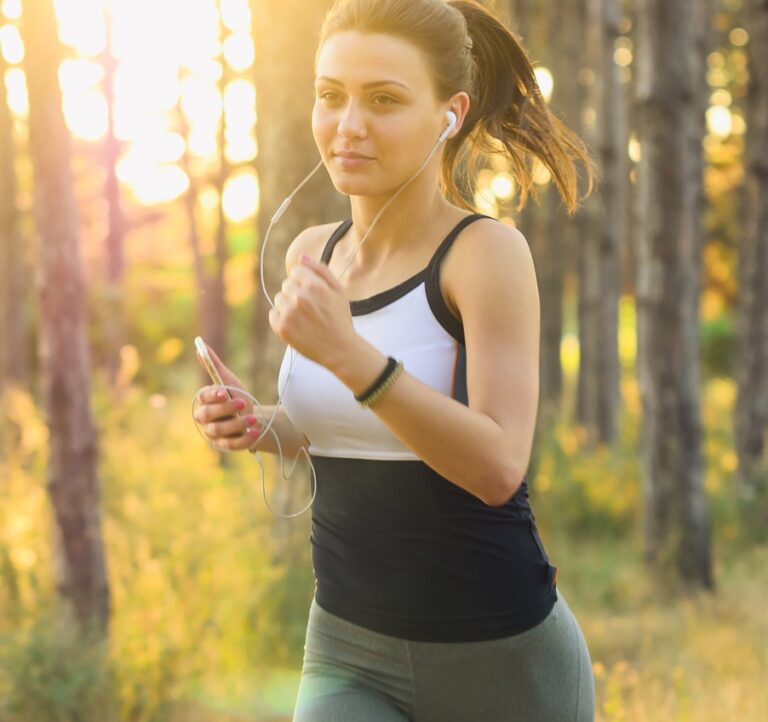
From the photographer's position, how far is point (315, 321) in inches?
70.9

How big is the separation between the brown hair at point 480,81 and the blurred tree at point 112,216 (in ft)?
46.1

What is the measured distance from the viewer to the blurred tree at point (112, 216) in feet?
55.6

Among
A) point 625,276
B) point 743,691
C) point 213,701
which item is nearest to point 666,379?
point 743,691

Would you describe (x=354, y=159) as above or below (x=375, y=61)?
below

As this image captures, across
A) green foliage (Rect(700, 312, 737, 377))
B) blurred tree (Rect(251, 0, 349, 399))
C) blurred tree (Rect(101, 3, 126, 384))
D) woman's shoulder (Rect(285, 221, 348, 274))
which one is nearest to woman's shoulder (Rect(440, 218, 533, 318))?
woman's shoulder (Rect(285, 221, 348, 274))

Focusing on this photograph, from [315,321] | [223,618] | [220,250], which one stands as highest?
[315,321]

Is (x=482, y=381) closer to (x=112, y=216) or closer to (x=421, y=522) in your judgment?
(x=421, y=522)

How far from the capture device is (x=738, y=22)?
1691 cm

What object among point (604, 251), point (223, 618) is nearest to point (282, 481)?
point (223, 618)

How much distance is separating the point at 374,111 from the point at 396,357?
1.56 feet

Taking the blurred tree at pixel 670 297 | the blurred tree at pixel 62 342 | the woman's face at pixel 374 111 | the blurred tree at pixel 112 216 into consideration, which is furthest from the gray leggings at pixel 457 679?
the blurred tree at pixel 112 216

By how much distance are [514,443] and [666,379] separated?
227 inches

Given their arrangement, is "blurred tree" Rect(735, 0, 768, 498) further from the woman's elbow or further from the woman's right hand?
the woman's elbow

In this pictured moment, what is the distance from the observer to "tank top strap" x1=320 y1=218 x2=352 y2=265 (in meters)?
2.46
